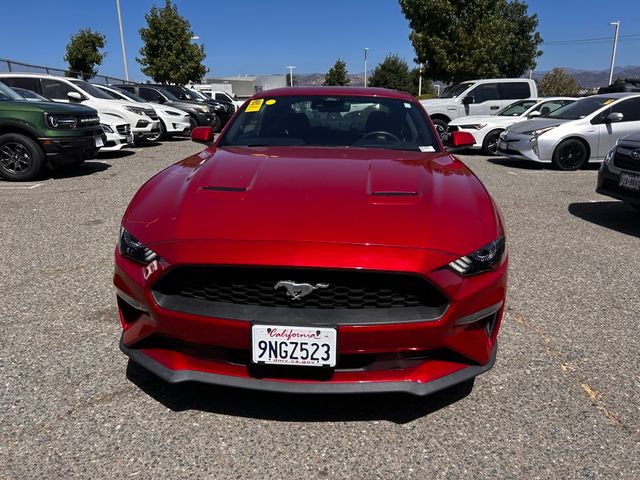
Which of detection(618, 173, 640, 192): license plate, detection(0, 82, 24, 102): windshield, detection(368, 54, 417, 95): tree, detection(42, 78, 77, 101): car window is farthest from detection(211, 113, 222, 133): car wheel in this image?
detection(368, 54, 417, 95): tree

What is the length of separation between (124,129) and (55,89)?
83.3 inches

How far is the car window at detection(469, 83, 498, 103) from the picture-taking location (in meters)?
14.6

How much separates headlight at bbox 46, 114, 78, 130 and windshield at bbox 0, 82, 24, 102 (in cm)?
81

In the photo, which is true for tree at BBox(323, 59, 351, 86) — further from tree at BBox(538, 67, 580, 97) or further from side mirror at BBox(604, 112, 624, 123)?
side mirror at BBox(604, 112, 624, 123)

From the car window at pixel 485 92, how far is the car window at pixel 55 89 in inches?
415

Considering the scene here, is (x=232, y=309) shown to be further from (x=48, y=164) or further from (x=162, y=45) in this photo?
(x=162, y=45)

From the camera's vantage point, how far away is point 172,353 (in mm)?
2104

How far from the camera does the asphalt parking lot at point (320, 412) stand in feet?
6.52

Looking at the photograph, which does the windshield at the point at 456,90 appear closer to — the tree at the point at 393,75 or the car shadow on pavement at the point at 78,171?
the car shadow on pavement at the point at 78,171

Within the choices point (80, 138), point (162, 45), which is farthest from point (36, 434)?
point (162, 45)

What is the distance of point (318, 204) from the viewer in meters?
2.25

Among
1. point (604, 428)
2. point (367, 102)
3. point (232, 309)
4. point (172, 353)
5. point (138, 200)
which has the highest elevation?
point (367, 102)

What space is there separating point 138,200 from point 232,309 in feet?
2.88

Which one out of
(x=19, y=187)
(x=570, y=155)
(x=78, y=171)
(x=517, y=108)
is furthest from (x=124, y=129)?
(x=517, y=108)
